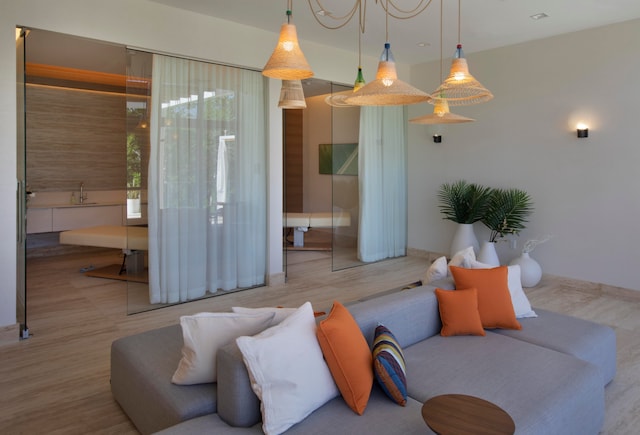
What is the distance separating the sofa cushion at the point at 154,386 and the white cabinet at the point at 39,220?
537cm

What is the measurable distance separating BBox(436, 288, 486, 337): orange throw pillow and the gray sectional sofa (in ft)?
0.17

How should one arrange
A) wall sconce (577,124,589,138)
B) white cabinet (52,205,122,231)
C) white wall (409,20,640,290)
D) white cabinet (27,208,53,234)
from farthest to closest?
white cabinet (52,205,122,231), white cabinet (27,208,53,234), wall sconce (577,124,589,138), white wall (409,20,640,290)

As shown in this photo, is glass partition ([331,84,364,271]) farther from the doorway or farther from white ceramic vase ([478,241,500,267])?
white ceramic vase ([478,241,500,267])

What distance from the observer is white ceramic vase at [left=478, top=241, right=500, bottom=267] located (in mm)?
6094

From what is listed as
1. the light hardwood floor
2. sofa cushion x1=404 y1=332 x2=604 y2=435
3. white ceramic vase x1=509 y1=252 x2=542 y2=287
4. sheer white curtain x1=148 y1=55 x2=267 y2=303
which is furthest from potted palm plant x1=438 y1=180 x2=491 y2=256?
sofa cushion x1=404 y1=332 x2=604 y2=435

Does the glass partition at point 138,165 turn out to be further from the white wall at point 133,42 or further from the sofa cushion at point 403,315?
the sofa cushion at point 403,315

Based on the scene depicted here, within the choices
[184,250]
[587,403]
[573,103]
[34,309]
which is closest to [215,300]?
[184,250]

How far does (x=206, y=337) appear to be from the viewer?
228 centimetres

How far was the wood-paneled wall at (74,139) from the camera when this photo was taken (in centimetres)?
728

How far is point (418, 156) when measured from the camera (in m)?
7.67

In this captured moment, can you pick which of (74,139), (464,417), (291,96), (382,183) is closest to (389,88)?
(291,96)

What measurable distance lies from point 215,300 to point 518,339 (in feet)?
10.8

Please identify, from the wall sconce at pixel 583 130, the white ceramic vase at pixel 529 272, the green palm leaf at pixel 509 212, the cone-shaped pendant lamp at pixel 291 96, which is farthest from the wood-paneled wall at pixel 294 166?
the cone-shaped pendant lamp at pixel 291 96

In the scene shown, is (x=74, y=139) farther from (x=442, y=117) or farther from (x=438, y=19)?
(x=442, y=117)
